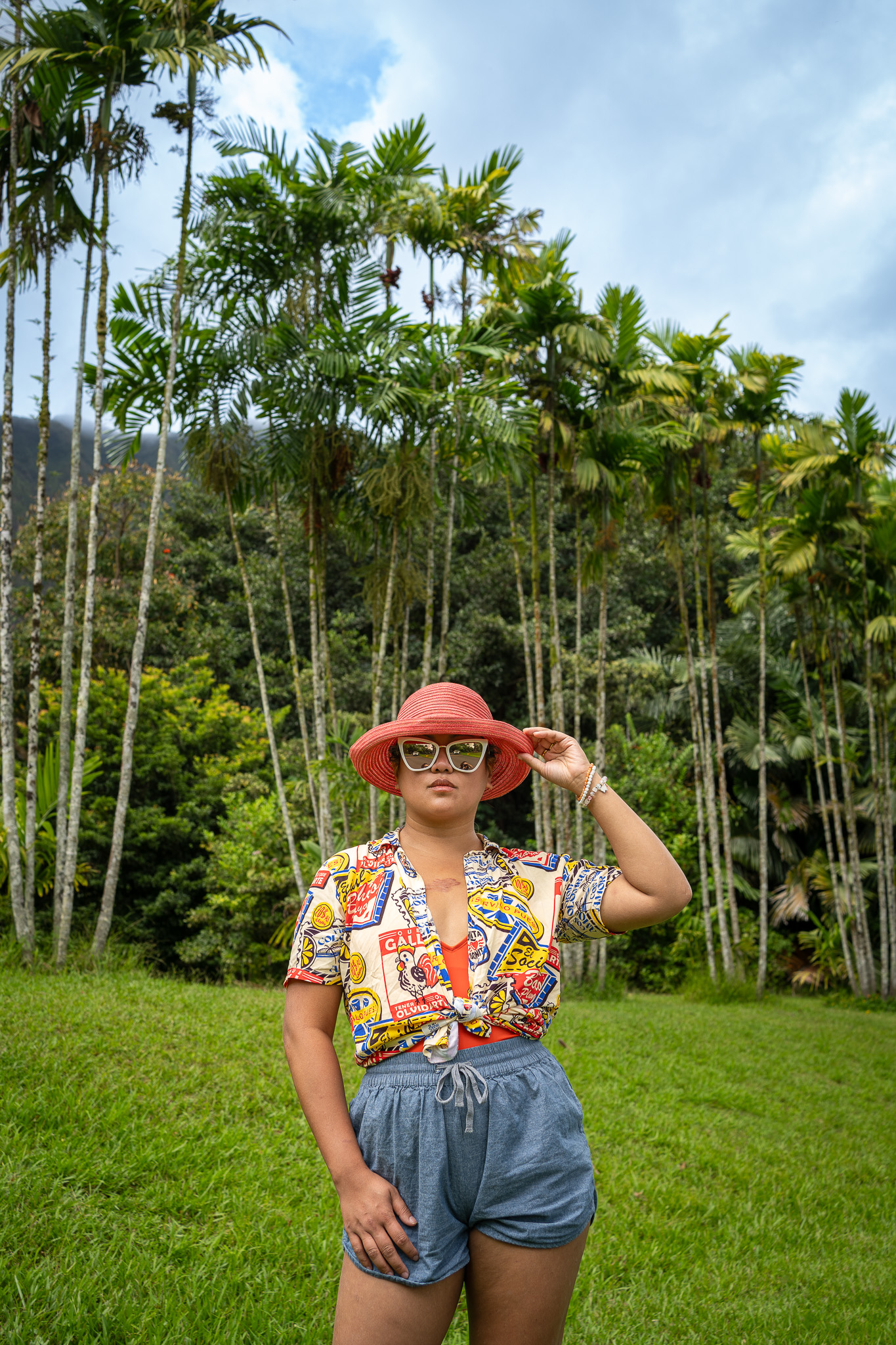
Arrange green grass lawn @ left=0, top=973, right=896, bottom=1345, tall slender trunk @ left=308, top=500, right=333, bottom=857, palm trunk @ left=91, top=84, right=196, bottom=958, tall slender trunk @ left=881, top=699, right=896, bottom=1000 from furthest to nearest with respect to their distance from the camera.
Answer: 1. tall slender trunk @ left=881, top=699, right=896, bottom=1000
2. tall slender trunk @ left=308, top=500, right=333, bottom=857
3. palm trunk @ left=91, top=84, right=196, bottom=958
4. green grass lawn @ left=0, top=973, right=896, bottom=1345

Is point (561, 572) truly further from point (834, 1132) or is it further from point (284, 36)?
point (834, 1132)

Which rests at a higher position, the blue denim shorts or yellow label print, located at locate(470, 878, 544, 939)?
yellow label print, located at locate(470, 878, 544, 939)

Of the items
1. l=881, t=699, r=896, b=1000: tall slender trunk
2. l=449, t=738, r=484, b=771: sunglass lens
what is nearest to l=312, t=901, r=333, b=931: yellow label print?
l=449, t=738, r=484, b=771: sunglass lens

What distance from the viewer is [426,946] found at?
159 cm

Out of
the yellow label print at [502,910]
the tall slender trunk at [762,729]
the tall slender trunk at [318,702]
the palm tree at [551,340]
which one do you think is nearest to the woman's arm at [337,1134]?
the yellow label print at [502,910]

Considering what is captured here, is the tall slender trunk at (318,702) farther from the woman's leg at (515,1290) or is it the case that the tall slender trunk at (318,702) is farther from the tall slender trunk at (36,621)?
the woman's leg at (515,1290)

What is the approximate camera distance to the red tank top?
1554mm

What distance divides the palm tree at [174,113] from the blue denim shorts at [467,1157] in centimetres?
607

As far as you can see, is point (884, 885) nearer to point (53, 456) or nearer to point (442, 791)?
point (442, 791)

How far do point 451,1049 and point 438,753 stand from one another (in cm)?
53

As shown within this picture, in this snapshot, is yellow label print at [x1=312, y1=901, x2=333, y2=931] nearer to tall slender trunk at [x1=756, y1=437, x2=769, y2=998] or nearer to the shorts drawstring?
the shorts drawstring

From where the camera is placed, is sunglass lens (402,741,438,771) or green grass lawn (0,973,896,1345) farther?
green grass lawn (0,973,896,1345)

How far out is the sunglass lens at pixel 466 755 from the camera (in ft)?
Answer: 5.84

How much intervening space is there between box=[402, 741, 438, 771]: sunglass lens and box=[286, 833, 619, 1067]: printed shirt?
0.54ft
